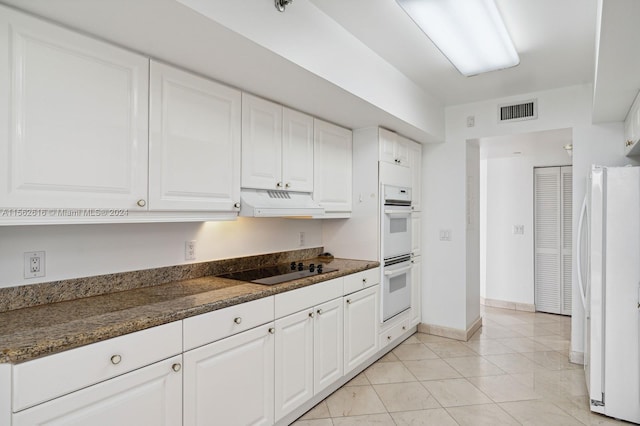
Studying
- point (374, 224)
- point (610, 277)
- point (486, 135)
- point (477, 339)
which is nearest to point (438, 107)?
point (486, 135)

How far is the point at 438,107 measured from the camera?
150 inches

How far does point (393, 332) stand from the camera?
3.49 meters

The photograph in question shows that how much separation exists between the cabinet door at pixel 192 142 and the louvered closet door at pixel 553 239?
436 cm

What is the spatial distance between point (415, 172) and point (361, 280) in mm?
1540

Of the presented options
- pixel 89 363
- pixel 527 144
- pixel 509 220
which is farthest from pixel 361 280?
pixel 509 220

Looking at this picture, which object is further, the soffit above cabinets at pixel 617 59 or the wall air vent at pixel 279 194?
the wall air vent at pixel 279 194

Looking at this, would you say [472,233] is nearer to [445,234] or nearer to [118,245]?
[445,234]

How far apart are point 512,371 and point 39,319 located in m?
3.38

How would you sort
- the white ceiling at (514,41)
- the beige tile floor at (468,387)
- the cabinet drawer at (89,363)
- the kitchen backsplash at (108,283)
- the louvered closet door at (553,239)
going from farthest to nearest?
the louvered closet door at (553,239), the beige tile floor at (468,387), the white ceiling at (514,41), the kitchen backsplash at (108,283), the cabinet drawer at (89,363)

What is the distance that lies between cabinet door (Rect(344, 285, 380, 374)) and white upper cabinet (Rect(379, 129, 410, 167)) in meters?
1.21

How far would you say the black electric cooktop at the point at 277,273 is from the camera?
2.36m

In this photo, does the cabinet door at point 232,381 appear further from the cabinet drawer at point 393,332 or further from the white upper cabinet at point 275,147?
the cabinet drawer at point 393,332

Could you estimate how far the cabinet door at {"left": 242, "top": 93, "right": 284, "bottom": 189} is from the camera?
2.34 meters

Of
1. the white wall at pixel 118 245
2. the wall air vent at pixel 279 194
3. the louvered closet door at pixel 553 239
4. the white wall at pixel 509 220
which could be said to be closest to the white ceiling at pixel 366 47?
the wall air vent at pixel 279 194
